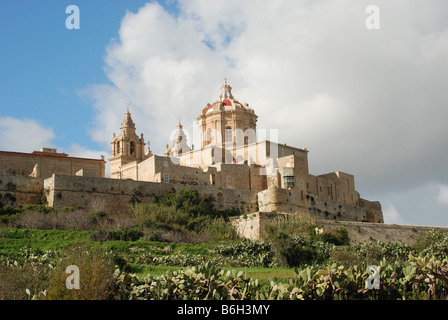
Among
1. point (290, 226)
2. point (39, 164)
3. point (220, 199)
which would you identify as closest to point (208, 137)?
point (220, 199)

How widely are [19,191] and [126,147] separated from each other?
1373 cm

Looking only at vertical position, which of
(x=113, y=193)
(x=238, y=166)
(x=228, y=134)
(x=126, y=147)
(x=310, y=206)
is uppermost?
(x=228, y=134)

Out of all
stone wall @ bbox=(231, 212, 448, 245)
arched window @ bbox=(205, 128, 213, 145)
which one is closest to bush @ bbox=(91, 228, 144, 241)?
stone wall @ bbox=(231, 212, 448, 245)

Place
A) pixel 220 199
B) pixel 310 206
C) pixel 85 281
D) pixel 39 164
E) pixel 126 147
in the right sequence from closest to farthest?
1. pixel 85 281
2. pixel 220 199
3. pixel 310 206
4. pixel 39 164
5. pixel 126 147

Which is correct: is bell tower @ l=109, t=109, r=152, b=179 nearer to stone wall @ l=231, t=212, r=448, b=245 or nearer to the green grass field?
stone wall @ l=231, t=212, r=448, b=245

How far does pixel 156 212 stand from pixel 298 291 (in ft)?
60.9

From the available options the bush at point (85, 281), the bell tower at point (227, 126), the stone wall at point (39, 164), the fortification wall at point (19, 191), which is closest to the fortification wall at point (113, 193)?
the fortification wall at point (19, 191)

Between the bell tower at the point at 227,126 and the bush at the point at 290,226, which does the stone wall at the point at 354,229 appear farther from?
the bell tower at the point at 227,126

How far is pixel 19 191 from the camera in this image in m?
30.3

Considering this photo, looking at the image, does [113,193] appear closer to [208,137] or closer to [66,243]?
[66,243]

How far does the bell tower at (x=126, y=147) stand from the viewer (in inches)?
1678

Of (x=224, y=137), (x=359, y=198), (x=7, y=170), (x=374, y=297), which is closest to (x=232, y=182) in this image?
(x=224, y=137)
